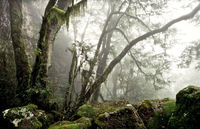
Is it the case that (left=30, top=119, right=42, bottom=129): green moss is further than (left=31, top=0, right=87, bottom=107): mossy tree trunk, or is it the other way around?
(left=31, top=0, right=87, bottom=107): mossy tree trunk

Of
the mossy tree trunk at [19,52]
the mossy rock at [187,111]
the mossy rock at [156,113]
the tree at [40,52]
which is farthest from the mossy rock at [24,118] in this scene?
the mossy rock at [187,111]

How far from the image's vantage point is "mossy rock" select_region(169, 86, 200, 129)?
8.36 feet

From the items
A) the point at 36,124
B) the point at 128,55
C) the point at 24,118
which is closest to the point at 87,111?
the point at 36,124

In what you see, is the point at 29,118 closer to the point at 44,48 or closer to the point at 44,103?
the point at 44,103

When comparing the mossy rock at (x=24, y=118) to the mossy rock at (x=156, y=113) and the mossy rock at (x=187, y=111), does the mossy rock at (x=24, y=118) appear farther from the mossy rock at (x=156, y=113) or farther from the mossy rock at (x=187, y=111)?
the mossy rock at (x=187, y=111)

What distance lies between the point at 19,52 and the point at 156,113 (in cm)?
677

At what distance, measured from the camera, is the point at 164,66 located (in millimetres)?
8523

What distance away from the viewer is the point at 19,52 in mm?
6191

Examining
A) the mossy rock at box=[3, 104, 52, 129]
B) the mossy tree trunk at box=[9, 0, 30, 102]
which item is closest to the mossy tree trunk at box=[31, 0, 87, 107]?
the mossy tree trunk at box=[9, 0, 30, 102]

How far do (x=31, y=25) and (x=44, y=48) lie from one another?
1233cm

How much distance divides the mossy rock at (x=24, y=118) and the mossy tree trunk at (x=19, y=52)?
130cm

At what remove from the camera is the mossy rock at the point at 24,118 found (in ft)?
12.2

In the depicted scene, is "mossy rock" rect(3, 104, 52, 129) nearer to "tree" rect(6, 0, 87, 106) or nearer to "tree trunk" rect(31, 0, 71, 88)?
"tree" rect(6, 0, 87, 106)

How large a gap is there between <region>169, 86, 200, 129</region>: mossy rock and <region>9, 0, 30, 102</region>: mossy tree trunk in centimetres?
563
